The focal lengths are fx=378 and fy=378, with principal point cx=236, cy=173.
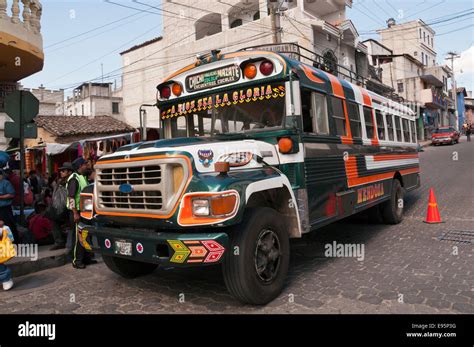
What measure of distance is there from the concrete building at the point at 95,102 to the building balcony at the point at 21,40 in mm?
26647

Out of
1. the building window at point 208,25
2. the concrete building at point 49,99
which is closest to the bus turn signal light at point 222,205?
the building window at point 208,25

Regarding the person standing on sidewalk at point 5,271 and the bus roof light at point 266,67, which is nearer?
the bus roof light at point 266,67

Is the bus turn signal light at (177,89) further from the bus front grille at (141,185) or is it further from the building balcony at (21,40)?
the building balcony at (21,40)

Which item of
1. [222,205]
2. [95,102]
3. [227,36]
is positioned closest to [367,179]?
[222,205]

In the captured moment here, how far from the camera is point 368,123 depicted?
6707mm

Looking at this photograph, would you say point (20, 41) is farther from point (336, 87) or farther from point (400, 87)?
point (400, 87)

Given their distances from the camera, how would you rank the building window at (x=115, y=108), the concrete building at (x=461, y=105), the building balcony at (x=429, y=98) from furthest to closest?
1. the concrete building at (x=461, y=105)
2. the building balcony at (x=429, y=98)
3. the building window at (x=115, y=108)

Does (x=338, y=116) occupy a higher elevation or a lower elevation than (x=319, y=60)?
lower

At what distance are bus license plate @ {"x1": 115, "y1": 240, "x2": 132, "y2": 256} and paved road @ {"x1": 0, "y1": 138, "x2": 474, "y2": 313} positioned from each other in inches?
Result: 25.7

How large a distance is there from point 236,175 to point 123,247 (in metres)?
1.34

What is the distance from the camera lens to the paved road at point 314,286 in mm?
3861

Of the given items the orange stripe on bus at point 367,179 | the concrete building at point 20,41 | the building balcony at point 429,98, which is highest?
the building balcony at point 429,98
